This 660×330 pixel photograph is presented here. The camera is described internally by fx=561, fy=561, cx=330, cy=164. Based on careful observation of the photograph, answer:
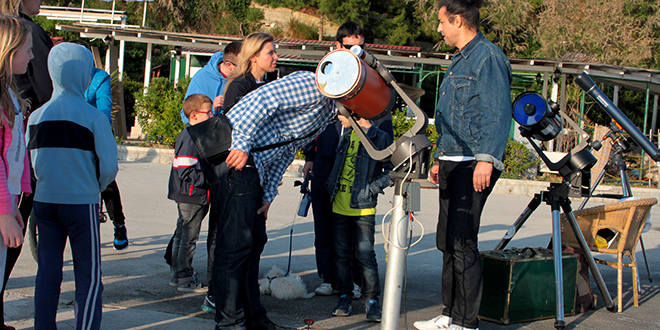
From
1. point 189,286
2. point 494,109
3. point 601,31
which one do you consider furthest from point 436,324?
point 601,31

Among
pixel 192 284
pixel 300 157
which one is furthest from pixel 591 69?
pixel 192 284

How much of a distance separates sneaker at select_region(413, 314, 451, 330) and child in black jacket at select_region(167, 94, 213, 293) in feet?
5.79

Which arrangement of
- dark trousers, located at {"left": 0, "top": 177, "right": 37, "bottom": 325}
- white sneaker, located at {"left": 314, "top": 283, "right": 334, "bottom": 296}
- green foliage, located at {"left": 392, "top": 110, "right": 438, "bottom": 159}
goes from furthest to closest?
green foliage, located at {"left": 392, "top": 110, "right": 438, "bottom": 159} < white sneaker, located at {"left": 314, "top": 283, "right": 334, "bottom": 296} < dark trousers, located at {"left": 0, "top": 177, "right": 37, "bottom": 325}

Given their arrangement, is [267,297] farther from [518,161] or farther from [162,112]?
[162,112]

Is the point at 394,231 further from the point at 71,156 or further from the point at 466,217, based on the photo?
the point at 71,156

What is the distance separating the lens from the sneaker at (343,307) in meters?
4.09

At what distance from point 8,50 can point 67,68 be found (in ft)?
1.51

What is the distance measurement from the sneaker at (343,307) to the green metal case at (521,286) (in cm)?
98

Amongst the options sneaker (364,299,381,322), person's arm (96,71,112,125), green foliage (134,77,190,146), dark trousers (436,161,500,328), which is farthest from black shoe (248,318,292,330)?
green foliage (134,77,190,146)

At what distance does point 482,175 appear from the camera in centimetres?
346

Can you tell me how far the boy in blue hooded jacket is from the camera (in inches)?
119

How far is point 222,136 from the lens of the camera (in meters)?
3.24

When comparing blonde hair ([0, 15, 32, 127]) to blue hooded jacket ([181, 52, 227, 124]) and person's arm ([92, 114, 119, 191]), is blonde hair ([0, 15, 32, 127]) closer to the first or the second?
person's arm ([92, 114, 119, 191])

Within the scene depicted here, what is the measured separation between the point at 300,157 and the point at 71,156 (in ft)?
34.5
